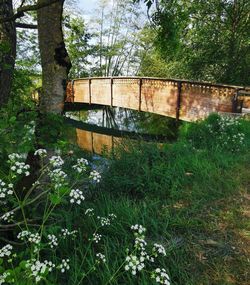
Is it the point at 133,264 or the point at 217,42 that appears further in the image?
the point at 217,42

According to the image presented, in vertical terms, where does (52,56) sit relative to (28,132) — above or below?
above

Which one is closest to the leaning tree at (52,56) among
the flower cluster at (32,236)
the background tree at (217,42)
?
the flower cluster at (32,236)

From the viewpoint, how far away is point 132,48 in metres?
24.2

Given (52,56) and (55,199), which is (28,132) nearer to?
(55,199)

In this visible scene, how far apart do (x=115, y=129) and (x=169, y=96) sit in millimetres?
4126

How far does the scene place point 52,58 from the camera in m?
3.02

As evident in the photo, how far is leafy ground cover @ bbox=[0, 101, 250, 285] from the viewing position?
154cm

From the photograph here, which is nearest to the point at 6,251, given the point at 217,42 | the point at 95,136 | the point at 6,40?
the point at 6,40

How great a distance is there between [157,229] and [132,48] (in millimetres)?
23522

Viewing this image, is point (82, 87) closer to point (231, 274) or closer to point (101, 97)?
point (101, 97)

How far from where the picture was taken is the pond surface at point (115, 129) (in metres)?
10.7

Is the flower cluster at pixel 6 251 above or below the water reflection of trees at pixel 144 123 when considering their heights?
above

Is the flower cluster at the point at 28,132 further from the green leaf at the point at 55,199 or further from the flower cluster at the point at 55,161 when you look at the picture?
the green leaf at the point at 55,199

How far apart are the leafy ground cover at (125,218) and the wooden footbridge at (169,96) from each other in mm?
5179
